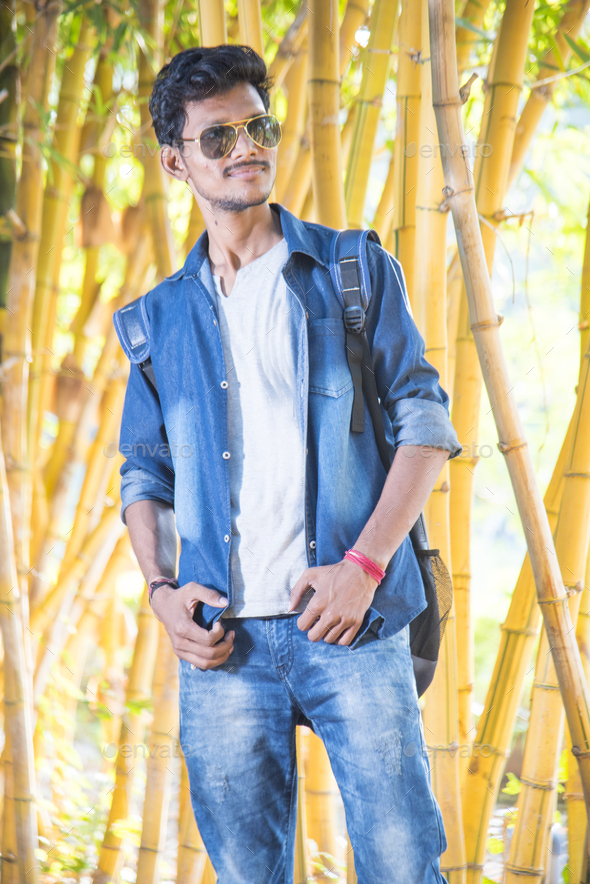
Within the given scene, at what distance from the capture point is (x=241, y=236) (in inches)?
38.1

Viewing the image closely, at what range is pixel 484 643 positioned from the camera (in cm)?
341

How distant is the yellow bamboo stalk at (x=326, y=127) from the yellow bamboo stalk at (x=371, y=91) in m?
0.09

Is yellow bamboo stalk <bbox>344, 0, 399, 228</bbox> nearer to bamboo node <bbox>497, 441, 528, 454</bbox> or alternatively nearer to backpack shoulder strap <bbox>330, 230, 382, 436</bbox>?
backpack shoulder strap <bbox>330, 230, 382, 436</bbox>

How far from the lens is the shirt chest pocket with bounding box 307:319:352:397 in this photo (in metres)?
0.87

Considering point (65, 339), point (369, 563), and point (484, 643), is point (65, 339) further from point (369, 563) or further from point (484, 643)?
point (369, 563)

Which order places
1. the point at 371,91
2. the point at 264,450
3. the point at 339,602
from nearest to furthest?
the point at 339,602 → the point at 264,450 → the point at 371,91

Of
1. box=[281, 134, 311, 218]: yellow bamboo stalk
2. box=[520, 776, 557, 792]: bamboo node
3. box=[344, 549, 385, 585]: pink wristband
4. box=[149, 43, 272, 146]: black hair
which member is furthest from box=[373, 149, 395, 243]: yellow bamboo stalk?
box=[520, 776, 557, 792]: bamboo node

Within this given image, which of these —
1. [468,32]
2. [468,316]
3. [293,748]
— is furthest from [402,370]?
[468,32]

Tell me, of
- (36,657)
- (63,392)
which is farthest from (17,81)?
(36,657)

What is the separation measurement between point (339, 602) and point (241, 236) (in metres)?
0.52

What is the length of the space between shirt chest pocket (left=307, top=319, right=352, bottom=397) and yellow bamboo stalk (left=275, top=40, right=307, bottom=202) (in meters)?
0.84

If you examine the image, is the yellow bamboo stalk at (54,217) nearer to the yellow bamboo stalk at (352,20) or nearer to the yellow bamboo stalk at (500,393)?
the yellow bamboo stalk at (352,20)

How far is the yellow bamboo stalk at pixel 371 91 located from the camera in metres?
1.22

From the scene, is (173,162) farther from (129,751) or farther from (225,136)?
(129,751)
